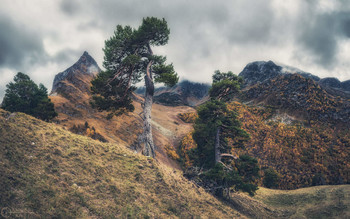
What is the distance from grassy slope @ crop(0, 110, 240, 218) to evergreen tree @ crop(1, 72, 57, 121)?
80.7ft

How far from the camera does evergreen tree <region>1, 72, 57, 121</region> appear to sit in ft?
99.2

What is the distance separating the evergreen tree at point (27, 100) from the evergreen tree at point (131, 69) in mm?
22925

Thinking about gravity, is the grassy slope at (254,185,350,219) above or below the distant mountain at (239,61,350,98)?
below

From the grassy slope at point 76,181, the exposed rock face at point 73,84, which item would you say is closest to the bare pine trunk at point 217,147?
the grassy slope at point 76,181

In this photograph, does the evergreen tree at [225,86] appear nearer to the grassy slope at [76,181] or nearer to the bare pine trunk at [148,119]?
the bare pine trunk at [148,119]

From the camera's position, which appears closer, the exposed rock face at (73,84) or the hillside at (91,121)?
the hillside at (91,121)

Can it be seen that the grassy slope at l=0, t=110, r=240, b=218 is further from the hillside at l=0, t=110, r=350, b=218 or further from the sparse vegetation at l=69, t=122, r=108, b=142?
the sparse vegetation at l=69, t=122, r=108, b=142

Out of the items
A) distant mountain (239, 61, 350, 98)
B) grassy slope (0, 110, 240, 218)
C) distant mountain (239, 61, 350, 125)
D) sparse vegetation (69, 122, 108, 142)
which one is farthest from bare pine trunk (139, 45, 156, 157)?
distant mountain (239, 61, 350, 98)

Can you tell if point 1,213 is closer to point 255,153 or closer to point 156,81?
point 156,81

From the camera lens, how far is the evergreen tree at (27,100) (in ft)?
99.2

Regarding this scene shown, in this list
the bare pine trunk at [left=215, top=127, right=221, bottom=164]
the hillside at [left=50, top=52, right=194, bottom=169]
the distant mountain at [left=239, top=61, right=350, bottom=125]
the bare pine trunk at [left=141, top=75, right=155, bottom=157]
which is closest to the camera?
the bare pine trunk at [left=141, top=75, right=155, bottom=157]

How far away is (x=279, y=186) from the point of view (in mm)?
31938

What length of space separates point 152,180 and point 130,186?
1909mm

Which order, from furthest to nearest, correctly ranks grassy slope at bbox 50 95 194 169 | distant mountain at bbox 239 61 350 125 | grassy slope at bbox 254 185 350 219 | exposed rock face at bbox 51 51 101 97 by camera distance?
distant mountain at bbox 239 61 350 125, exposed rock face at bbox 51 51 101 97, grassy slope at bbox 50 95 194 169, grassy slope at bbox 254 185 350 219
